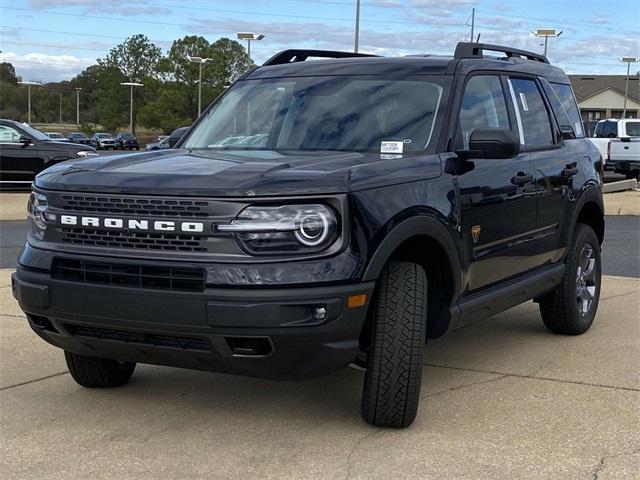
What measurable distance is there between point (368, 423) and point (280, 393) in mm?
781

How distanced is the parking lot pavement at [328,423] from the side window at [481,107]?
149cm

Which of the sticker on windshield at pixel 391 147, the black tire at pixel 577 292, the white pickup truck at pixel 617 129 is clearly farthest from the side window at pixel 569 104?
the white pickup truck at pixel 617 129

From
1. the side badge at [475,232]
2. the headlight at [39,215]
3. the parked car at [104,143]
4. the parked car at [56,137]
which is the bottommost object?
the parked car at [104,143]

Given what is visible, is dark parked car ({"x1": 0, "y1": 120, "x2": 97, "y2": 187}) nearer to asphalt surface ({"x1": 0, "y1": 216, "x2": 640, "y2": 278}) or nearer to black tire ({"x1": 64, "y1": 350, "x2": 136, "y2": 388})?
asphalt surface ({"x1": 0, "y1": 216, "x2": 640, "y2": 278})

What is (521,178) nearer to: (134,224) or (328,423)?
(328,423)

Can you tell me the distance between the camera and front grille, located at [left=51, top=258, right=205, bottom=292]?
145 inches

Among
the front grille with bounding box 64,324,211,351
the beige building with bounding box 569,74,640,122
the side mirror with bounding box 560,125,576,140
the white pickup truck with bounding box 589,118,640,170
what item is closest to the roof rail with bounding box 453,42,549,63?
the side mirror with bounding box 560,125,576,140

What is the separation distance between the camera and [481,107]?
514 cm

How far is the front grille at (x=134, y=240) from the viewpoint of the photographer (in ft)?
12.2

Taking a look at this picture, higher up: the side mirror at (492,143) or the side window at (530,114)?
the side window at (530,114)

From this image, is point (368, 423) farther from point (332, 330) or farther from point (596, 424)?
point (596, 424)

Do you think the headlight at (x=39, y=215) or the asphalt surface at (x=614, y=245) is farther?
the asphalt surface at (x=614, y=245)

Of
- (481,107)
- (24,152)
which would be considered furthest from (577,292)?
(24,152)

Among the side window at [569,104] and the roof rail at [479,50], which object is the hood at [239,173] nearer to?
the roof rail at [479,50]
